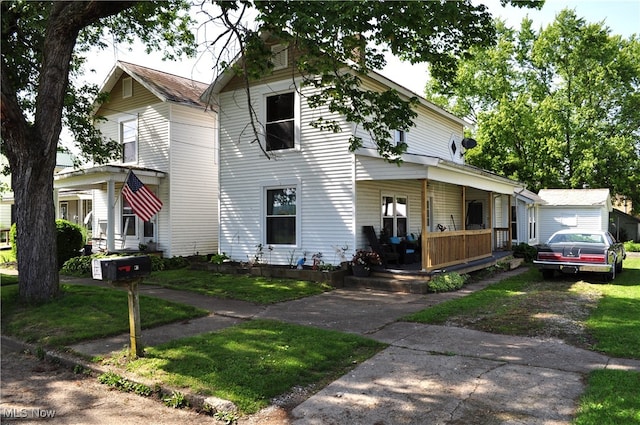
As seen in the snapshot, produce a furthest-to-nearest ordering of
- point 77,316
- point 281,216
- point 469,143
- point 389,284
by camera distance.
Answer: point 469,143
point 281,216
point 389,284
point 77,316

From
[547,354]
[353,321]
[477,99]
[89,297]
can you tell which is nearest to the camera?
[547,354]

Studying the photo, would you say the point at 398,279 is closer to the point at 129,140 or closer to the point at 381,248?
the point at 381,248

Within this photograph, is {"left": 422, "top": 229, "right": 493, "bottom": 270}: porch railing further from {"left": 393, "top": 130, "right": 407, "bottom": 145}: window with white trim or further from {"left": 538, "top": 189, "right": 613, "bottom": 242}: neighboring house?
{"left": 538, "top": 189, "right": 613, "bottom": 242}: neighboring house

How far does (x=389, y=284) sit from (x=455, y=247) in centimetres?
316

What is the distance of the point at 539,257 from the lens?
13086mm

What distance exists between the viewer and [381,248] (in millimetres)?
12641

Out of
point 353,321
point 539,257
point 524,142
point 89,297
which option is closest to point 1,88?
point 89,297

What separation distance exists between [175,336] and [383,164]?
7.36 m

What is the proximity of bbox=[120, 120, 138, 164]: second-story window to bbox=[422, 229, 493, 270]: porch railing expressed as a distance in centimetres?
1251

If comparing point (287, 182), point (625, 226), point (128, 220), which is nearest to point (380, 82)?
point (287, 182)

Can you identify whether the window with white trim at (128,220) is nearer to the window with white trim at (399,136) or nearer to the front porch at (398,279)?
the front porch at (398,279)

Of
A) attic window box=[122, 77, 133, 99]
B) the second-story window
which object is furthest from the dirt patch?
attic window box=[122, 77, 133, 99]

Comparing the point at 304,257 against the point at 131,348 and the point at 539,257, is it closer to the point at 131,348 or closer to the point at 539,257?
the point at 539,257

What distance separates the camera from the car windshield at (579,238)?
13.3 metres
